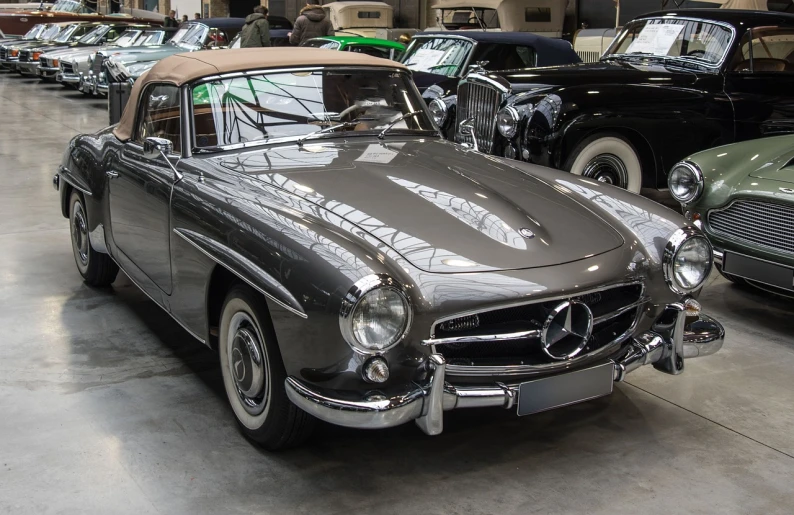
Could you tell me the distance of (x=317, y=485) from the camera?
3.24 metres

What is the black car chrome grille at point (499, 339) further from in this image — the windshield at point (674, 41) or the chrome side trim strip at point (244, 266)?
the windshield at point (674, 41)

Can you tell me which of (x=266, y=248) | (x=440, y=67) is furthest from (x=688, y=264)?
(x=440, y=67)

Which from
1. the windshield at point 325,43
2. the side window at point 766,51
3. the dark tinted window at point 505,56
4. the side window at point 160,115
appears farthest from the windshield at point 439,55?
the side window at point 160,115

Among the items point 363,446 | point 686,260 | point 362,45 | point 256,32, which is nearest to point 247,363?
point 363,446

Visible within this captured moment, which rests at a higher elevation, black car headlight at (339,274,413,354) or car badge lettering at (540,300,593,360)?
black car headlight at (339,274,413,354)

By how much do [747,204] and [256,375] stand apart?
9.50ft

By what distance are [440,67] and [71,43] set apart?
1286cm

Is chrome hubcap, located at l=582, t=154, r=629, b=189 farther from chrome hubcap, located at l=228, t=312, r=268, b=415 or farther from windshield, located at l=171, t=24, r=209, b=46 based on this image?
windshield, located at l=171, t=24, r=209, b=46

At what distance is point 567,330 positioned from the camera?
128 inches

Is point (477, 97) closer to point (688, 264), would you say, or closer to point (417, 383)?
point (688, 264)

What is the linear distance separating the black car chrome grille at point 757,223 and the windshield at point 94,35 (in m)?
16.7

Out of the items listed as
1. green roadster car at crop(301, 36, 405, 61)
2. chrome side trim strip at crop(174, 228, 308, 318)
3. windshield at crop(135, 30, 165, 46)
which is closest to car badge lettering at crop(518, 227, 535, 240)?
chrome side trim strip at crop(174, 228, 308, 318)

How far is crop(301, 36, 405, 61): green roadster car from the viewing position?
40.0 ft

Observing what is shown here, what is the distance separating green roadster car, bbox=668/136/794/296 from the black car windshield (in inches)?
63.7
